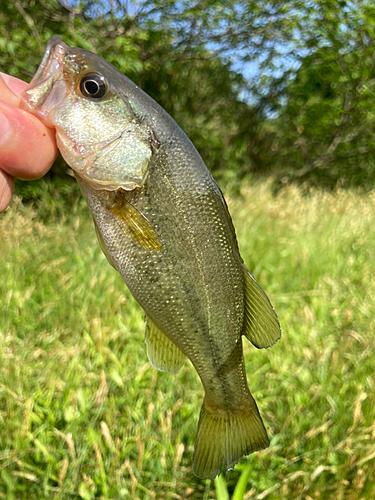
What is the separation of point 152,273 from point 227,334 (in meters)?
0.31

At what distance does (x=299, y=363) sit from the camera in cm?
236

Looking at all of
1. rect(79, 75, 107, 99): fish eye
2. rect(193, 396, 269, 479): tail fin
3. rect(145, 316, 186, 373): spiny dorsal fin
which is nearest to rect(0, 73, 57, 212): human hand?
rect(79, 75, 107, 99): fish eye

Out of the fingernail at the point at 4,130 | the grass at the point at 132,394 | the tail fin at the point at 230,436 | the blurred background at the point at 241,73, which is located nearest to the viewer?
the fingernail at the point at 4,130

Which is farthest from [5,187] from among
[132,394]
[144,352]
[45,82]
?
[144,352]

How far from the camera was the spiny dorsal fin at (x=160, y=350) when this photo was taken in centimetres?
125

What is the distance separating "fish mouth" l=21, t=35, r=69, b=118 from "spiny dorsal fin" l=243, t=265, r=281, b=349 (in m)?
0.75

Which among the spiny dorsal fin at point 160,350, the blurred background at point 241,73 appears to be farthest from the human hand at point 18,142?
the blurred background at point 241,73

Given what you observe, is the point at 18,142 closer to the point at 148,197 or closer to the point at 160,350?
the point at 148,197

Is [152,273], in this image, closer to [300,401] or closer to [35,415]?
[35,415]

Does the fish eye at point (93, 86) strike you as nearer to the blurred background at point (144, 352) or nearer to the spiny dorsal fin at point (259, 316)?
the spiny dorsal fin at point (259, 316)

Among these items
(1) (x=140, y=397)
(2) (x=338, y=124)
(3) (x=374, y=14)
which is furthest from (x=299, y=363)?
(2) (x=338, y=124)

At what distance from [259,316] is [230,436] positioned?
16.8 inches

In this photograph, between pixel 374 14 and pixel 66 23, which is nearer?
pixel 66 23

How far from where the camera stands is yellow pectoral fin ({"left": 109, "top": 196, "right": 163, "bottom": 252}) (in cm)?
111
